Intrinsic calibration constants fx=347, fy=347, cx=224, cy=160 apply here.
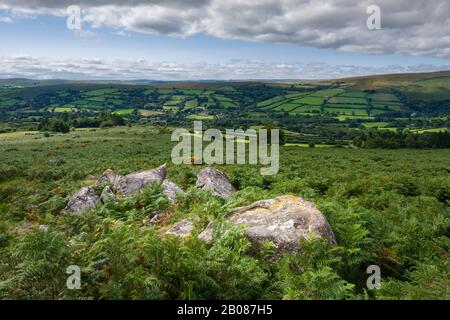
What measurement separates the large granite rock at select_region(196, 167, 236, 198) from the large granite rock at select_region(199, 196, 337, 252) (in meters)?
5.56

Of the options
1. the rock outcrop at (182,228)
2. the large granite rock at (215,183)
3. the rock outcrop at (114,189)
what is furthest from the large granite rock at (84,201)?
the rock outcrop at (182,228)

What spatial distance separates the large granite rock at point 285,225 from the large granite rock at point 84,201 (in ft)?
26.9

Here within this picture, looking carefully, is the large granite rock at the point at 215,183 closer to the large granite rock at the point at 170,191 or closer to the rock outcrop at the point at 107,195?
the large granite rock at the point at 170,191

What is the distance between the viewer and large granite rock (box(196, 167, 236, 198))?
15.7 meters

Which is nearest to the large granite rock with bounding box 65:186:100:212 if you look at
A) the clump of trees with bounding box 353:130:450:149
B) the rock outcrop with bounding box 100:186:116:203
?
the rock outcrop with bounding box 100:186:116:203

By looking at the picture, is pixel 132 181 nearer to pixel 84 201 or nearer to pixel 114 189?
pixel 114 189

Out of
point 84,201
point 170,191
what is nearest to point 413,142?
point 170,191

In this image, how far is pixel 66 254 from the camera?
6992 mm

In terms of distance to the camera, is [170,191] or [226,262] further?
[170,191]

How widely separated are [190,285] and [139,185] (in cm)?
1126

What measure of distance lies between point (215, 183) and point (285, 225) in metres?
8.17

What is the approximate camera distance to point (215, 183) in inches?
650

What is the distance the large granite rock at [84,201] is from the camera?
51.0ft

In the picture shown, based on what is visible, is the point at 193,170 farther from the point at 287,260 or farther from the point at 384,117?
the point at 384,117
